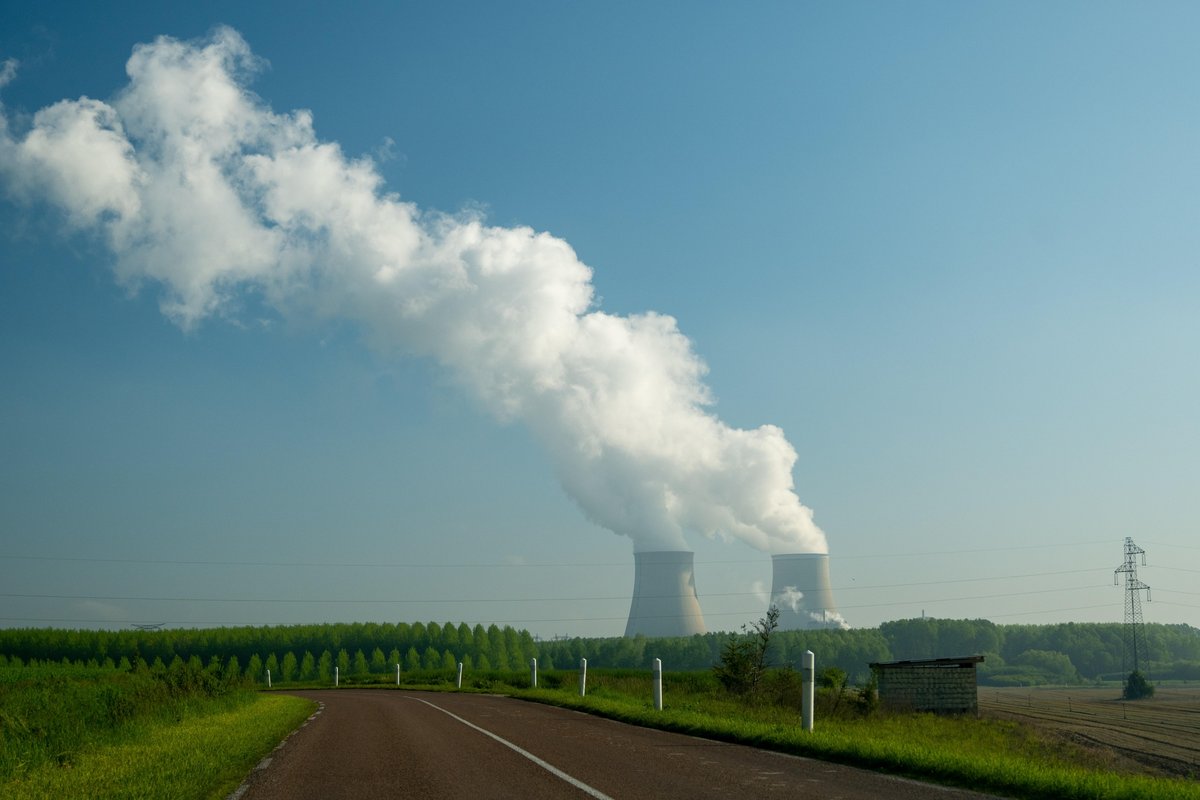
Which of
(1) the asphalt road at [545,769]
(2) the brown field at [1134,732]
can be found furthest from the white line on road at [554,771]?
(2) the brown field at [1134,732]

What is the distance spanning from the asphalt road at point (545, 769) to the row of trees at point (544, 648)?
106 metres

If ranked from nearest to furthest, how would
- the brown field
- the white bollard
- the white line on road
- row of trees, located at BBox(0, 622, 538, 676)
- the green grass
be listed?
the white line on road
the green grass
the white bollard
the brown field
row of trees, located at BBox(0, 622, 538, 676)

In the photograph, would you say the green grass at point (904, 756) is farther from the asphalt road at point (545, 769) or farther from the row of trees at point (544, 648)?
the row of trees at point (544, 648)

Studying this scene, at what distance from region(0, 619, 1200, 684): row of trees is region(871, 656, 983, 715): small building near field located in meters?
75.8

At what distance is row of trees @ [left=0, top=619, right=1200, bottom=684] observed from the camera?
136 m

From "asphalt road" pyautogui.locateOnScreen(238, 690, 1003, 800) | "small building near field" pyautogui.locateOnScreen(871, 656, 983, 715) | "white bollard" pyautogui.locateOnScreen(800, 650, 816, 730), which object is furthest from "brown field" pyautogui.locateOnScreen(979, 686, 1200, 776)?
"asphalt road" pyautogui.locateOnScreen(238, 690, 1003, 800)

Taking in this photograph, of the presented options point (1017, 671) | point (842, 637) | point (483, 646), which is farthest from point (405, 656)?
point (1017, 671)

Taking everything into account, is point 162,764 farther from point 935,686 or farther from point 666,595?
point 666,595

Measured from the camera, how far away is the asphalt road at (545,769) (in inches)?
368

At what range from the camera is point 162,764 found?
1188cm

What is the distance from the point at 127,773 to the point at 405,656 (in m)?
139

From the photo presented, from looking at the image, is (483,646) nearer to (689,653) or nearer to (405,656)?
(405,656)

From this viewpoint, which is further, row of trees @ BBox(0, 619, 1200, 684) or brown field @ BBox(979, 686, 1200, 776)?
row of trees @ BBox(0, 619, 1200, 684)

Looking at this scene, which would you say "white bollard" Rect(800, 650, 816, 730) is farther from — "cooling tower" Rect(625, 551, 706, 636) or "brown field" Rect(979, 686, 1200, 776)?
"cooling tower" Rect(625, 551, 706, 636)
